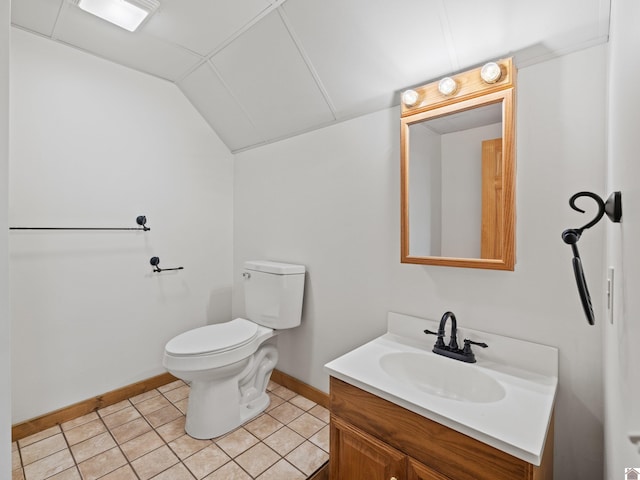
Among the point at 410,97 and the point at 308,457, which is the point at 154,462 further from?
the point at 410,97

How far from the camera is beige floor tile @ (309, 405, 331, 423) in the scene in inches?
75.8

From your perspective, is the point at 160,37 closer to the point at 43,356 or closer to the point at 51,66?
the point at 51,66

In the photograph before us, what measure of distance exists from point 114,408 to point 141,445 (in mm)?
505

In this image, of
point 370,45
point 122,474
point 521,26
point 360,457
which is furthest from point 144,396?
point 521,26

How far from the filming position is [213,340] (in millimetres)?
1845

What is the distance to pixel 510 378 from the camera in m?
1.20

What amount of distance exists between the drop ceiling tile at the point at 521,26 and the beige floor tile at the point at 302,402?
2.13m

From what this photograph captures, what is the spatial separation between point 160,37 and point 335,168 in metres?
1.27

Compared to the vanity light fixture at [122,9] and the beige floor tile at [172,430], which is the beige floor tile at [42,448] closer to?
the beige floor tile at [172,430]

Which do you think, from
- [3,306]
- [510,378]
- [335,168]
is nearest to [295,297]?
[335,168]

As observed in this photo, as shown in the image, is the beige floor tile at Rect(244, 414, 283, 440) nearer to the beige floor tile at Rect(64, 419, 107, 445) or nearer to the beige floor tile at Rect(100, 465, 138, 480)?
the beige floor tile at Rect(100, 465, 138, 480)

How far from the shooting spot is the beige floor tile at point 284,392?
2182 millimetres

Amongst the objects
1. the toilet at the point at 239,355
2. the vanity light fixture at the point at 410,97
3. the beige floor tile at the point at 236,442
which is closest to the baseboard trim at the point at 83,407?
the toilet at the point at 239,355

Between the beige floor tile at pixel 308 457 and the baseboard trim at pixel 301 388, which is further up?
the baseboard trim at pixel 301 388
